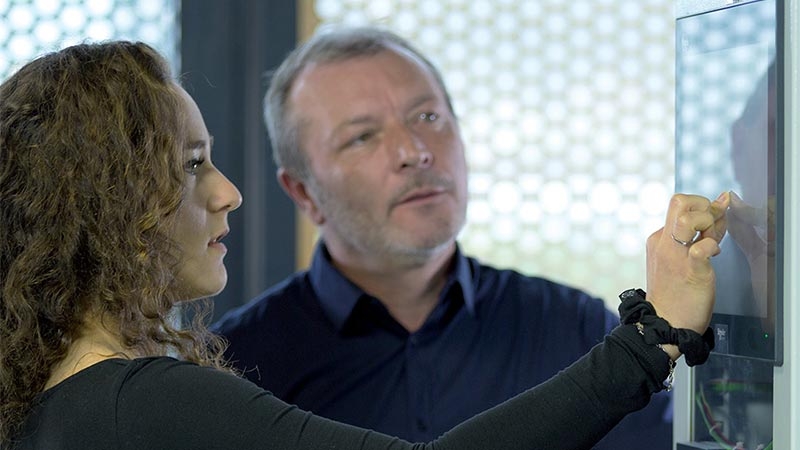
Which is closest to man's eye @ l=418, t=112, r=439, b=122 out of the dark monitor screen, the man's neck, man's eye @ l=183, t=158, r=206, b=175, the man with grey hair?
the man with grey hair

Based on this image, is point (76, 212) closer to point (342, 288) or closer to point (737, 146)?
point (737, 146)

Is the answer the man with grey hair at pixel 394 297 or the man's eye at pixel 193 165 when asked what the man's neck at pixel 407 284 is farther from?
the man's eye at pixel 193 165

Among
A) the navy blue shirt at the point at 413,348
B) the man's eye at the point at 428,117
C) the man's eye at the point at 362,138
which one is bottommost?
the navy blue shirt at the point at 413,348

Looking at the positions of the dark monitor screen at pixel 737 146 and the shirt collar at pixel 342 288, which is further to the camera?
the shirt collar at pixel 342 288

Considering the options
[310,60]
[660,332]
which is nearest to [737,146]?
[660,332]

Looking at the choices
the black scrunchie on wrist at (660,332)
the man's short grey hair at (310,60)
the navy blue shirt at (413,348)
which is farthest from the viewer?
the man's short grey hair at (310,60)

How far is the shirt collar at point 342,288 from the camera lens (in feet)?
5.50

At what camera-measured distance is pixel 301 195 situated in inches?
72.7

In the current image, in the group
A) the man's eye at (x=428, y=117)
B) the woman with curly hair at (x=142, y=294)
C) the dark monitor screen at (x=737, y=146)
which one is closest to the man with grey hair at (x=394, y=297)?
the man's eye at (x=428, y=117)

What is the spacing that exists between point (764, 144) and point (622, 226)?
1.21m

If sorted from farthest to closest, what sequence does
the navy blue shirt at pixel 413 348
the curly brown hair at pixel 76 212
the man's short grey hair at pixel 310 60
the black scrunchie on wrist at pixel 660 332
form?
1. the man's short grey hair at pixel 310 60
2. the navy blue shirt at pixel 413 348
3. the curly brown hair at pixel 76 212
4. the black scrunchie on wrist at pixel 660 332

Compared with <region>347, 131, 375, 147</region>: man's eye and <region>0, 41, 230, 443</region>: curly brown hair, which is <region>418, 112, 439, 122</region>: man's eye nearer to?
<region>347, 131, 375, 147</region>: man's eye

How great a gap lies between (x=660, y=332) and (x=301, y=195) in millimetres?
1079

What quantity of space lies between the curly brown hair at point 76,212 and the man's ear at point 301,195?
0.79 metres
